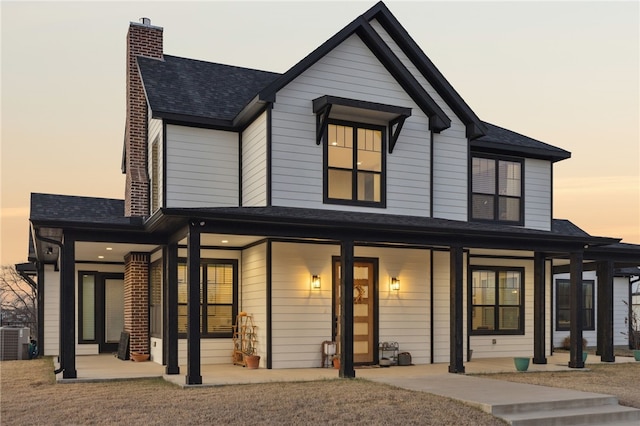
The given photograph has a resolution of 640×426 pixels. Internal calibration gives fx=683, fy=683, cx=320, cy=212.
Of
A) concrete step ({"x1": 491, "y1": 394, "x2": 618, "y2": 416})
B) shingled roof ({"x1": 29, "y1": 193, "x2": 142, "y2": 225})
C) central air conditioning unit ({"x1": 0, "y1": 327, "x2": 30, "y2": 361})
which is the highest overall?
shingled roof ({"x1": 29, "y1": 193, "x2": 142, "y2": 225})

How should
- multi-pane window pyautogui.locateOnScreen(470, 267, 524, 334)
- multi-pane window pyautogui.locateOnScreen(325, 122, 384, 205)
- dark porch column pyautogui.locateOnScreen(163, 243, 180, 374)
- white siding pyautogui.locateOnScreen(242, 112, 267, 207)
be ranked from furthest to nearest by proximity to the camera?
multi-pane window pyautogui.locateOnScreen(470, 267, 524, 334) → multi-pane window pyautogui.locateOnScreen(325, 122, 384, 205) → white siding pyautogui.locateOnScreen(242, 112, 267, 207) → dark porch column pyautogui.locateOnScreen(163, 243, 180, 374)

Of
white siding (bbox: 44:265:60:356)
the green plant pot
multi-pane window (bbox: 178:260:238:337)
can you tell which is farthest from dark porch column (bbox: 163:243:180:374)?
white siding (bbox: 44:265:60:356)

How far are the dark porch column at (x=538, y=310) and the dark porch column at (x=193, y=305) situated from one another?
9279 millimetres

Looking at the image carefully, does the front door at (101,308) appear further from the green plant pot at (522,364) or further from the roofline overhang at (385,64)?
the green plant pot at (522,364)

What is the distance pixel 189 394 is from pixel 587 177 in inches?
1285

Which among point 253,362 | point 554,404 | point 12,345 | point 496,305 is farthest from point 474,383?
point 12,345

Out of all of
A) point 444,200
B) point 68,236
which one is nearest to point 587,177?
point 444,200

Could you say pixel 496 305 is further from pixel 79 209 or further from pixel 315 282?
pixel 79 209

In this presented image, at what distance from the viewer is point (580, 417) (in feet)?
33.5

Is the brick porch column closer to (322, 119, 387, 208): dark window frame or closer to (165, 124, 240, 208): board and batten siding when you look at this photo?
(165, 124, 240, 208): board and batten siding

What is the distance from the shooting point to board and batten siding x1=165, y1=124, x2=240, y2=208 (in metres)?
15.4

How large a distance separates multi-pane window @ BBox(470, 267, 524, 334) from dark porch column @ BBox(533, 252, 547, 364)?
0.81 metres

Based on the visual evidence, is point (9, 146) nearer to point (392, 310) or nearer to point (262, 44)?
point (392, 310)

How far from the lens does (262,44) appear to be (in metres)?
52.2
